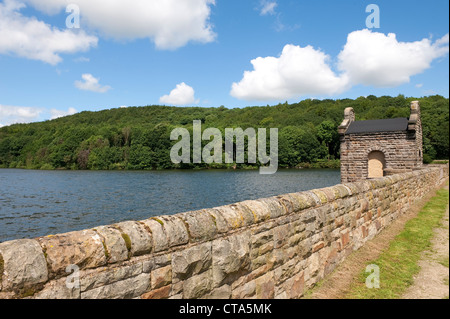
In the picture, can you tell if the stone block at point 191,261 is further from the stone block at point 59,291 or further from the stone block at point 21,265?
the stone block at point 21,265

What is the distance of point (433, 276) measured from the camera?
195 inches

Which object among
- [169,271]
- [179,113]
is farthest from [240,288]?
[179,113]

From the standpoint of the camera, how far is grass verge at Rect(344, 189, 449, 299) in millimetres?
4430

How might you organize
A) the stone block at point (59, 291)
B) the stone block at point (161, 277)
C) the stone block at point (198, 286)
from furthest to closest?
the stone block at point (198, 286) < the stone block at point (161, 277) < the stone block at point (59, 291)

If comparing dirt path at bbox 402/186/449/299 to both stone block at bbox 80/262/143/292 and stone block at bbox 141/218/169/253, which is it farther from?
stone block at bbox 80/262/143/292

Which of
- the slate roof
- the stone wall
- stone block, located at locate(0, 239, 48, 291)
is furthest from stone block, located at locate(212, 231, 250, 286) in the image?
the slate roof

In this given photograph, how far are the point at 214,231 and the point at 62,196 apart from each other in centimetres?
2452

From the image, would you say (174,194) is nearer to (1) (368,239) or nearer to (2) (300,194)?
(1) (368,239)

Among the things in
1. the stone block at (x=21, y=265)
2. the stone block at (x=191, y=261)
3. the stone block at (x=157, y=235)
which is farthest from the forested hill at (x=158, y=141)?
the stone block at (x=21, y=265)

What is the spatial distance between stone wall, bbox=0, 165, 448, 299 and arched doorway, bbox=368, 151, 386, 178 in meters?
15.1

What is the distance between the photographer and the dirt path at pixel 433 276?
4.36 meters

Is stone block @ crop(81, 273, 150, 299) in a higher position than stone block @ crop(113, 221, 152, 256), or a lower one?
lower

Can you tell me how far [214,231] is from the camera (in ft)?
10.0

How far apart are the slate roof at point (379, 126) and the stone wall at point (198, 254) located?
15.3m
